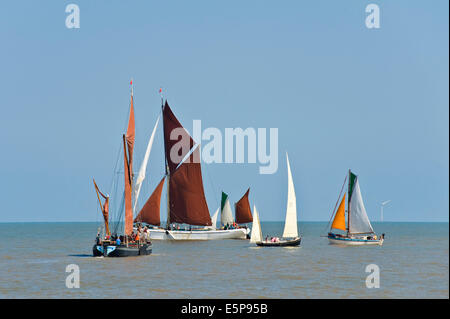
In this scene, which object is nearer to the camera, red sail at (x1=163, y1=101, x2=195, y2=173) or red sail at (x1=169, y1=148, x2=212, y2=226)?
red sail at (x1=163, y1=101, x2=195, y2=173)

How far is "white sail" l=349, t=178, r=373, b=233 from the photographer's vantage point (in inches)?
3622

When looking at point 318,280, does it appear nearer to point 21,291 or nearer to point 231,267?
point 231,267

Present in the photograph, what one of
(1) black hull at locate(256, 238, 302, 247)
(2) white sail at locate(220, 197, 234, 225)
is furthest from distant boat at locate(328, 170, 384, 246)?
(2) white sail at locate(220, 197, 234, 225)

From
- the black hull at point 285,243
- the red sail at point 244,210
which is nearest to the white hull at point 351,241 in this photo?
the black hull at point 285,243

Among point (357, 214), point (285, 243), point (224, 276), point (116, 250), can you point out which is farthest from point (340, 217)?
point (224, 276)

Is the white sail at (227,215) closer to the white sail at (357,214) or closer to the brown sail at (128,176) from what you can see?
the white sail at (357,214)

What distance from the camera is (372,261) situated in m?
73.9

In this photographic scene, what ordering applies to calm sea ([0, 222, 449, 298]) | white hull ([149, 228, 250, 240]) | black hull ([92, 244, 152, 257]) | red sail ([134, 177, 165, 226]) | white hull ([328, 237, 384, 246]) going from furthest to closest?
white hull ([149, 228, 250, 240]), red sail ([134, 177, 165, 226]), white hull ([328, 237, 384, 246]), black hull ([92, 244, 152, 257]), calm sea ([0, 222, 449, 298])

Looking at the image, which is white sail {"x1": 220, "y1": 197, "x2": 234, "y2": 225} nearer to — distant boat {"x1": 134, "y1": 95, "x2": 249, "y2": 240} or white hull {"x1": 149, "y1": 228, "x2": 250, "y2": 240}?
white hull {"x1": 149, "y1": 228, "x2": 250, "y2": 240}

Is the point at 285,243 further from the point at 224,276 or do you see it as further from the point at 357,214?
the point at 224,276

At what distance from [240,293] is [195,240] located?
63.3 m

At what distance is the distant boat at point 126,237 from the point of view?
65312 mm

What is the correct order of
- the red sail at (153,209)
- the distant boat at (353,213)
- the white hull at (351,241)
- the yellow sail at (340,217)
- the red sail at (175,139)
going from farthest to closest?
the red sail at (175,139)
the red sail at (153,209)
the white hull at (351,241)
the distant boat at (353,213)
the yellow sail at (340,217)

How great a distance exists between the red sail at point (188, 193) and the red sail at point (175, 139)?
1260 millimetres
